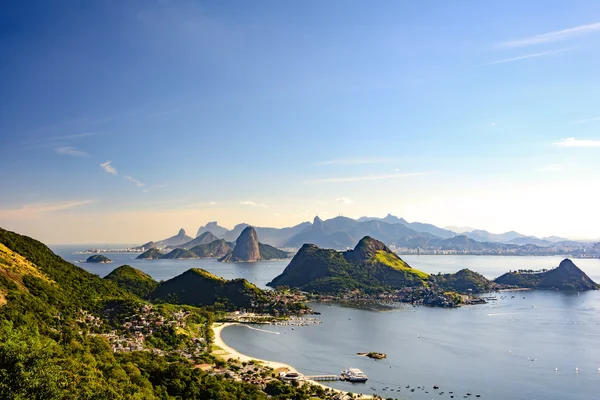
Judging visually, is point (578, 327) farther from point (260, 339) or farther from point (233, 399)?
point (233, 399)

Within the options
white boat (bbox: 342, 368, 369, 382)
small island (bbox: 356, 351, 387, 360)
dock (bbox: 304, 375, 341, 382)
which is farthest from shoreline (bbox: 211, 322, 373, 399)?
small island (bbox: 356, 351, 387, 360)

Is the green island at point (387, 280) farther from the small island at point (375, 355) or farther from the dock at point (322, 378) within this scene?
the dock at point (322, 378)

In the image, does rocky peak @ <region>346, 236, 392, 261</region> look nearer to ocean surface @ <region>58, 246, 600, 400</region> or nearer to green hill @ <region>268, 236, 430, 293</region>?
green hill @ <region>268, 236, 430, 293</region>

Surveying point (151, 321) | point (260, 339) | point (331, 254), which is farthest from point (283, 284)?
point (151, 321)

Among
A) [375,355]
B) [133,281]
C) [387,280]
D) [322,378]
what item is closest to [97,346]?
[322,378]

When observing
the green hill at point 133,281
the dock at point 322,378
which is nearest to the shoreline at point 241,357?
the dock at point 322,378

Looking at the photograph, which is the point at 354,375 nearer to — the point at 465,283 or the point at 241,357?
the point at 241,357
